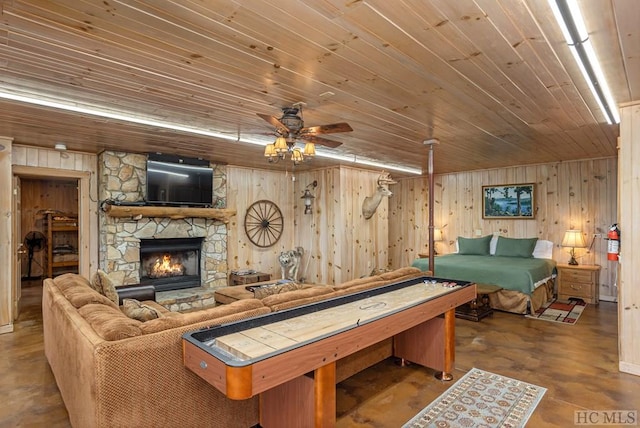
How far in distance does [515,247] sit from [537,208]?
3.05ft

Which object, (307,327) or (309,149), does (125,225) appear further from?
(307,327)

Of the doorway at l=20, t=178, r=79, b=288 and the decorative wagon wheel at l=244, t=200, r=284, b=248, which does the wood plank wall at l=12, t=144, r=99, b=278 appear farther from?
the doorway at l=20, t=178, r=79, b=288

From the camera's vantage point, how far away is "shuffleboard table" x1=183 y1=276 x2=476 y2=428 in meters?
1.61

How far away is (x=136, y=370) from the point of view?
73.7 inches

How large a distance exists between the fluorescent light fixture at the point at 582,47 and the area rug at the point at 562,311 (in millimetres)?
3004

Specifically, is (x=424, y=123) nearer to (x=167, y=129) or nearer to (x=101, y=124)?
(x=167, y=129)

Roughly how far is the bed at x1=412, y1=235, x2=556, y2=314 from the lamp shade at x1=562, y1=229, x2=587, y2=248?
0.42 metres

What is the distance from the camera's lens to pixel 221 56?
223 centimetres

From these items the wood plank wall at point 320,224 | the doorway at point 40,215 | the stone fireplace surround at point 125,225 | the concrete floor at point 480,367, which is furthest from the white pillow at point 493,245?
the doorway at point 40,215

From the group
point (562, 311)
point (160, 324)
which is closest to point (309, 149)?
point (160, 324)

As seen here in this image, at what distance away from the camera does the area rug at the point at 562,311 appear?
483cm

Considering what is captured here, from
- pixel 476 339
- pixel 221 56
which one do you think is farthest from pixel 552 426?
pixel 221 56

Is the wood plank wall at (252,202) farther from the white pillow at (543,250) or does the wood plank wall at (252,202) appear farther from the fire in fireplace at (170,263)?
the white pillow at (543,250)

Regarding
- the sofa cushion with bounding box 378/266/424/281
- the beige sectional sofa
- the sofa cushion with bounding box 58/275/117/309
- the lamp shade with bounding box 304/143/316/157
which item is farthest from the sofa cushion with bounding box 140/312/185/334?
the sofa cushion with bounding box 378/266/424/281
